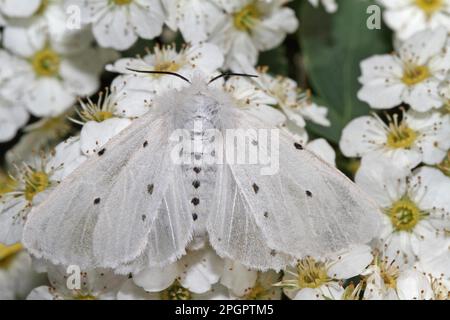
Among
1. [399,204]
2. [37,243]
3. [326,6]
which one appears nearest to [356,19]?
[326,6]

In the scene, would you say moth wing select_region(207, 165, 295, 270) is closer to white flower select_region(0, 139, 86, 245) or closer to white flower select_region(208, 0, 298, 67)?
white flower select_region(0, 139, 86, 245)

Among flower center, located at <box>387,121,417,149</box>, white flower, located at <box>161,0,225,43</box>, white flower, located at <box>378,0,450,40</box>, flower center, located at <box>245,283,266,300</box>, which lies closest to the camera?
flower center, located at <box>245,283,266,300</box>

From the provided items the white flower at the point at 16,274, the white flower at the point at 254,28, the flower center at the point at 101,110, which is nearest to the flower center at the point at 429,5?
the white flower at the point at 254,28

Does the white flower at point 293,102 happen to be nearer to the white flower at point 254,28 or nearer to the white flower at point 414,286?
the white flower at point 254,28

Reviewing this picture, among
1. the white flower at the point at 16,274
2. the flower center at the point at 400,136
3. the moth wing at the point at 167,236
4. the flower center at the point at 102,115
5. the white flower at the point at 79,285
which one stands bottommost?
the white flower at the point at 16,274

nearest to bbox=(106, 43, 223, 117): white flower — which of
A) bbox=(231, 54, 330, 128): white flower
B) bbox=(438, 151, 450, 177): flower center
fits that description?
bbox=(231, 54, 330, 128): white flower

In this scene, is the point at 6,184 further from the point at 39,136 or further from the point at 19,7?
the point at 19,7
